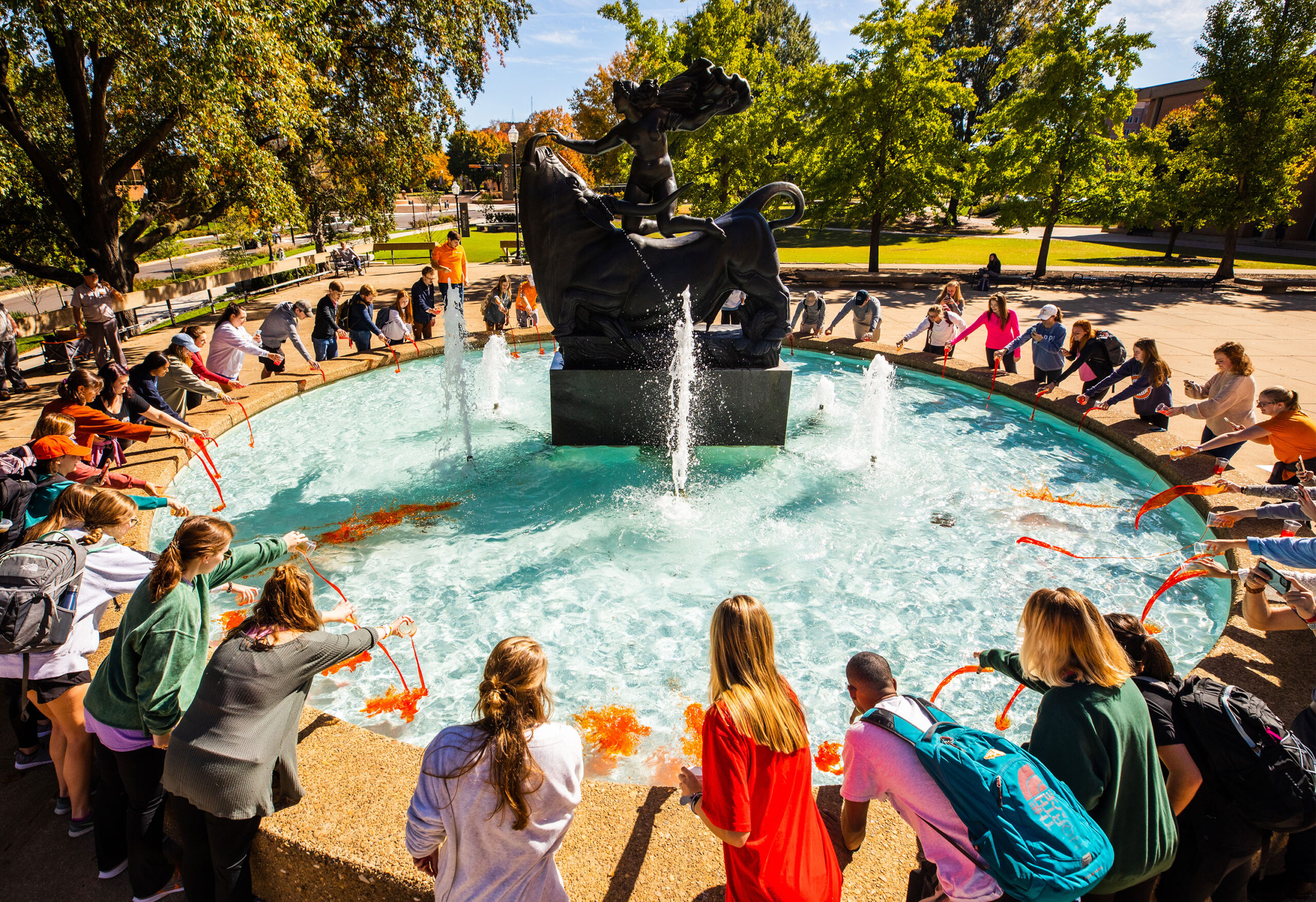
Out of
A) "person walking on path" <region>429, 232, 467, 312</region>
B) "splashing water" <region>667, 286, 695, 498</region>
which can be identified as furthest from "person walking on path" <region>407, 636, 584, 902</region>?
"person walking on path" <region>429, 232, 467, 312</region>

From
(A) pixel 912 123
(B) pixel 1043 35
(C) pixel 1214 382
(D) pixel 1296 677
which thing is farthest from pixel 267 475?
(B) pixel 1043 35

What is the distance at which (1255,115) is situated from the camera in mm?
19828

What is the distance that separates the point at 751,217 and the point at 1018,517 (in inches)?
170

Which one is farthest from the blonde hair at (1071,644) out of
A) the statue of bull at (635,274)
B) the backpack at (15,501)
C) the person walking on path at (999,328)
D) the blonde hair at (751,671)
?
the person walking on path at (999,328)

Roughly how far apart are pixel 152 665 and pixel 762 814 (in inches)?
97.6

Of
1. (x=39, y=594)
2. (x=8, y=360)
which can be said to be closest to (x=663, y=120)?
(x=39, y=594)

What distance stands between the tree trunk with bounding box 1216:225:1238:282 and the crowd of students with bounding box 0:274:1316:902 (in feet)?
77.1

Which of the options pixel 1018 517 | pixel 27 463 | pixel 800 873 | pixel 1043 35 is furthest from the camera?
pixel 1043 35

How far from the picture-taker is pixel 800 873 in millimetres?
2256

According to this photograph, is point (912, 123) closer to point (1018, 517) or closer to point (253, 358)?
point (1018, 517)

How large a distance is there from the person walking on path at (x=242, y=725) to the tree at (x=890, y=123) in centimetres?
2039

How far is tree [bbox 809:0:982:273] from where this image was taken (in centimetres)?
1878

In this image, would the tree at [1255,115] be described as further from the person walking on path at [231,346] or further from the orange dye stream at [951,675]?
the person walking on path at [231,346]

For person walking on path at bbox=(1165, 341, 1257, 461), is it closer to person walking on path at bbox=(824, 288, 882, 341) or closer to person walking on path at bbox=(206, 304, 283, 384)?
person walking on path at bbox=(824, 288, 882, 341)
